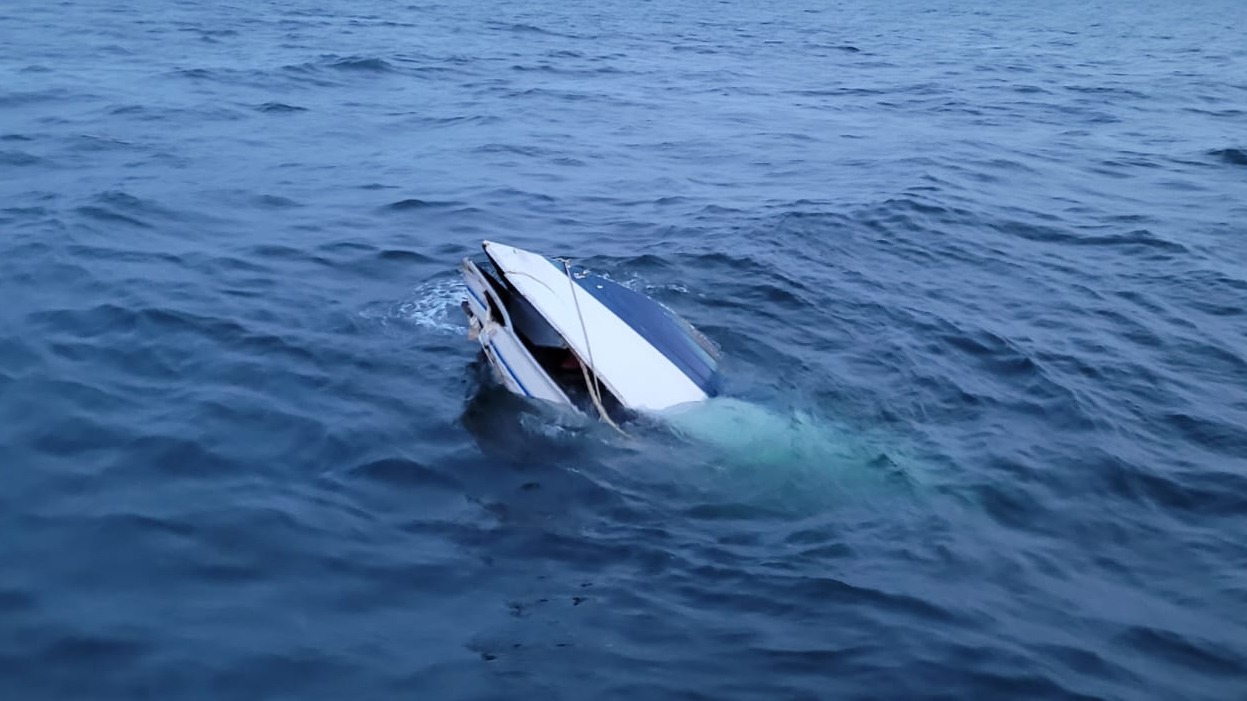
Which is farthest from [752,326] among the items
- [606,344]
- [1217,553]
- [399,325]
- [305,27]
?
[305,27]

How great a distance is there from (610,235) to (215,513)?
9.15 meters

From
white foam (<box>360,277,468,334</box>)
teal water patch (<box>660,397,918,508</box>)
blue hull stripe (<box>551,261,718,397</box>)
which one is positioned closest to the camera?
teal water patch (<box>660,397,918,508</box>)

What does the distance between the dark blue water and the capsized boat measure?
1.29 ft

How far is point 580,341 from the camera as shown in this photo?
11.8 m

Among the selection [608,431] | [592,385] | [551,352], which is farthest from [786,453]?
[551,352]

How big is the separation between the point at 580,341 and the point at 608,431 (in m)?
1.08

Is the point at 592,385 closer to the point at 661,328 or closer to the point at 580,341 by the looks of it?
the point at 580,341

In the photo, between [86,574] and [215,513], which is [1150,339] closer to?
[215,513]

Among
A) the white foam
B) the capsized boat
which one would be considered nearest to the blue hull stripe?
the capsized boat

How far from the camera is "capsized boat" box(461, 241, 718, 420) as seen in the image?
1155cm

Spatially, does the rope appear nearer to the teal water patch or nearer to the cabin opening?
the cabin opening

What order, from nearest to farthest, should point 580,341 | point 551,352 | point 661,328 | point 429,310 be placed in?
point 580,341 → point 551,352 → point 661,328 → point 429,310

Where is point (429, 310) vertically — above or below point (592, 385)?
below

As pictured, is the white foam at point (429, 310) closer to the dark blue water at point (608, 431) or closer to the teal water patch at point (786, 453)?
the dark blue water at point (608, 431)
